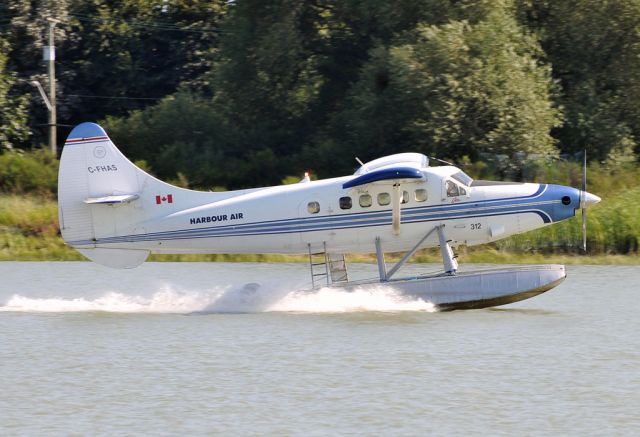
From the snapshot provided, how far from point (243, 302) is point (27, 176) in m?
14.8

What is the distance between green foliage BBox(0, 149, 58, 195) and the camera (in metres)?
30.0

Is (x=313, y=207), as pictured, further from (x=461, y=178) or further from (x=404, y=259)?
(x=461, y=178)

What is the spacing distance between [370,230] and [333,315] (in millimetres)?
1324

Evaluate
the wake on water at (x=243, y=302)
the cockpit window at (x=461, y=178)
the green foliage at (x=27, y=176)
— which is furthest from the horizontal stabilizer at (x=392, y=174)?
the green foliage at (x=27, y=176)

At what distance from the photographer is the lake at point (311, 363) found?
437 inches

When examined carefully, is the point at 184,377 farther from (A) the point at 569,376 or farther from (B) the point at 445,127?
(B) the point at 445,127

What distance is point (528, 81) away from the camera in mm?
28641

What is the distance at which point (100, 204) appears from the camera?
16.4 metres

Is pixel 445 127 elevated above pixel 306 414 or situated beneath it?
elevated above

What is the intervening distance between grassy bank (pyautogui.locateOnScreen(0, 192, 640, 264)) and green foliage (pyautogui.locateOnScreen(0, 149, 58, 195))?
3.57 m

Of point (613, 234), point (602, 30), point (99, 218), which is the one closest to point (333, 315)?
point (99, 218)

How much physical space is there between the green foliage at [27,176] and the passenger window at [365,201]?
49.9 ft

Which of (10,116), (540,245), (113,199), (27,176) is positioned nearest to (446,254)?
(113,199)

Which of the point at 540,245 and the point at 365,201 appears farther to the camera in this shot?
the point at 540,245
